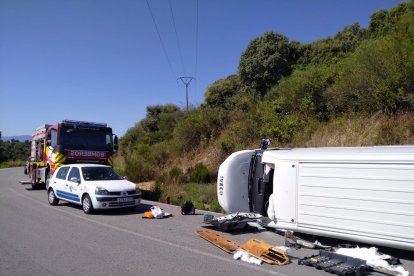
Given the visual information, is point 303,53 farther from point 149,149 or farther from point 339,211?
point 339,211

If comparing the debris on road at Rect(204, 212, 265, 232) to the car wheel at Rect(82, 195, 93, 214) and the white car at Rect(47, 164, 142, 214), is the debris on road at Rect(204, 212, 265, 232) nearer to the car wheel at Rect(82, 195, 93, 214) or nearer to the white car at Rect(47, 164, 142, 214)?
the white car at Rect(47, 164, 142, 214)

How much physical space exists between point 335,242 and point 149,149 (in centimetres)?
2351

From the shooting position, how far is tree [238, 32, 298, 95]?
30.1 m

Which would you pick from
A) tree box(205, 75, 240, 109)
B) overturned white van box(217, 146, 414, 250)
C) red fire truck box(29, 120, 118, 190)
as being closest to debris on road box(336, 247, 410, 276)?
overturned white van box(217, 146, 414, 250)

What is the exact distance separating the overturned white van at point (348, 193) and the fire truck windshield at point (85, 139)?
10928 millimetres

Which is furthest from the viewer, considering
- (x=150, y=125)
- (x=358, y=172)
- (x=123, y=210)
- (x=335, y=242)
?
(x=150, y=125)

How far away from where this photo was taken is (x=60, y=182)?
14.1 meters

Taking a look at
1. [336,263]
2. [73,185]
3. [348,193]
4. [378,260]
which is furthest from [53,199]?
[378,260]

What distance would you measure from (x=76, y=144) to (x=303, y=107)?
10.7 meters

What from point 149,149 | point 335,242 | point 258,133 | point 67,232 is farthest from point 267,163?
point 149,149

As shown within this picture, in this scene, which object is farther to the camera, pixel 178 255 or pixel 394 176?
pixel 178 255

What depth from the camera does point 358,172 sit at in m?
7.06

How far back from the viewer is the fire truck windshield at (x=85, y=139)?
683 inches

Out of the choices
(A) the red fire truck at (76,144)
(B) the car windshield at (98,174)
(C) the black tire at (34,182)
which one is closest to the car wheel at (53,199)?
(B) the car windshield at (98,174)
